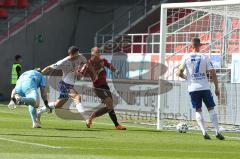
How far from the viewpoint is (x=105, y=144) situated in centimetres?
1642

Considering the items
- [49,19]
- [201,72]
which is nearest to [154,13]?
[49,19]

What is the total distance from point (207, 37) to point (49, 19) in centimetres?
1480

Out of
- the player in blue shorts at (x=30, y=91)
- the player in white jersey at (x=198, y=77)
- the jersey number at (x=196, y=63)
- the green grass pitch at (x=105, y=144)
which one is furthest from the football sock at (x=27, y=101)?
the jersey number at (x=196, y=63)

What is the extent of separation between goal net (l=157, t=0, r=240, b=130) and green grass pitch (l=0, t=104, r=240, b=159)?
2732mm

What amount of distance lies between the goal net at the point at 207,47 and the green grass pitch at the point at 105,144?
2732 millimetres

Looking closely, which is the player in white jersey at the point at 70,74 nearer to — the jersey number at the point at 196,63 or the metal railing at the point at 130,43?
the jersey number at the point at 196,63

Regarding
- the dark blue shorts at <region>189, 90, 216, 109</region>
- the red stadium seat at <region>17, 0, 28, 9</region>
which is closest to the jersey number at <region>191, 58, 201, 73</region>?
the dark blue shorts at <region>189, 90, 216, 109</region>

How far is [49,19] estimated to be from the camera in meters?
44.8

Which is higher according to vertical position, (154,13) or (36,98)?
(154,13)

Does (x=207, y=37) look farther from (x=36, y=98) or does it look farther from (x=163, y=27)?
(x=36, y=98)

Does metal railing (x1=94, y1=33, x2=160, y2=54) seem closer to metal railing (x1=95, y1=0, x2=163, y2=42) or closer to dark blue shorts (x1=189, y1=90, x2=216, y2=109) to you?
metal railing (x1=95, y1=0, x2=163, y2=42)

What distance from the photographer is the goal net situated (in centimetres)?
2245

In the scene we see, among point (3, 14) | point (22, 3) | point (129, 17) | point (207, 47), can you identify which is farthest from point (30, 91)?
point (129, 17)

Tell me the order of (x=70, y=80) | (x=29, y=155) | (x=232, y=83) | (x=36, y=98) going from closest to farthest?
1. (x=29, y=155)
2. (x=36, y=98)
3. (x=70, y=80)
4. (x=232, y=83)
